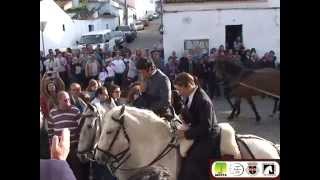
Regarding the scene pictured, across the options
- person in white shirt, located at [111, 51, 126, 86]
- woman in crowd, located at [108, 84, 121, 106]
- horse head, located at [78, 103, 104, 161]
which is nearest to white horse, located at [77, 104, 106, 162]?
horse head, located at [78, 103, 104, 161]

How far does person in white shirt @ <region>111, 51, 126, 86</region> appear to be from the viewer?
13.2 feet

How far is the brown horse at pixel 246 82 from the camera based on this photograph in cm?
390

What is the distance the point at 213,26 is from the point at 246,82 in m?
0.50

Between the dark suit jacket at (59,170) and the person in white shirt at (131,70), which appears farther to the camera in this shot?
the person in white shirt at (131,70)

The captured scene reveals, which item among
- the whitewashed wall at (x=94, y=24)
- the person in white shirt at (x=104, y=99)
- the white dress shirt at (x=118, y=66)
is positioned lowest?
the person in white shirt at (x=104, y=99)

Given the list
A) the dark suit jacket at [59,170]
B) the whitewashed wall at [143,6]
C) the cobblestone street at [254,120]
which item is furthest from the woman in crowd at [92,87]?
the dark suit jacket at [59,170]

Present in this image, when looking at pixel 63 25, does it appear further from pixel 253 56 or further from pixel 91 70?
pixel 253 56

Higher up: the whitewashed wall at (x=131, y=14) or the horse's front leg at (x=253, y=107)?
the whitewashed wall at (x=131, y=14)

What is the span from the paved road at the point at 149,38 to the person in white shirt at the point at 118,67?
0.40ft

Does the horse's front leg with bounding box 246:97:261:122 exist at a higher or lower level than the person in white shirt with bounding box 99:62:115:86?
lower

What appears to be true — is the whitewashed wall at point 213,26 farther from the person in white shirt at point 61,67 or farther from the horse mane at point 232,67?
the person in white shirt at point 61,67

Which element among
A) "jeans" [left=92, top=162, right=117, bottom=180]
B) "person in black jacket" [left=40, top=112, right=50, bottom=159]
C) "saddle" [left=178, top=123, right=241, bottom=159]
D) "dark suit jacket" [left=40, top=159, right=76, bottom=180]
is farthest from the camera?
"jeans" [left=92, top=162, right=117, bottom=180]

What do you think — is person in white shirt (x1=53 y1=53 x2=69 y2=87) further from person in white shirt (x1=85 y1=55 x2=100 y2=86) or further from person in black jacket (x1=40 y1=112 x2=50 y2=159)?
person in black jacket (x1=40 y1=112 x2=50 y2=159)

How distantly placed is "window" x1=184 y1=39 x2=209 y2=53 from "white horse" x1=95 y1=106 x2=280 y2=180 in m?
0.53
